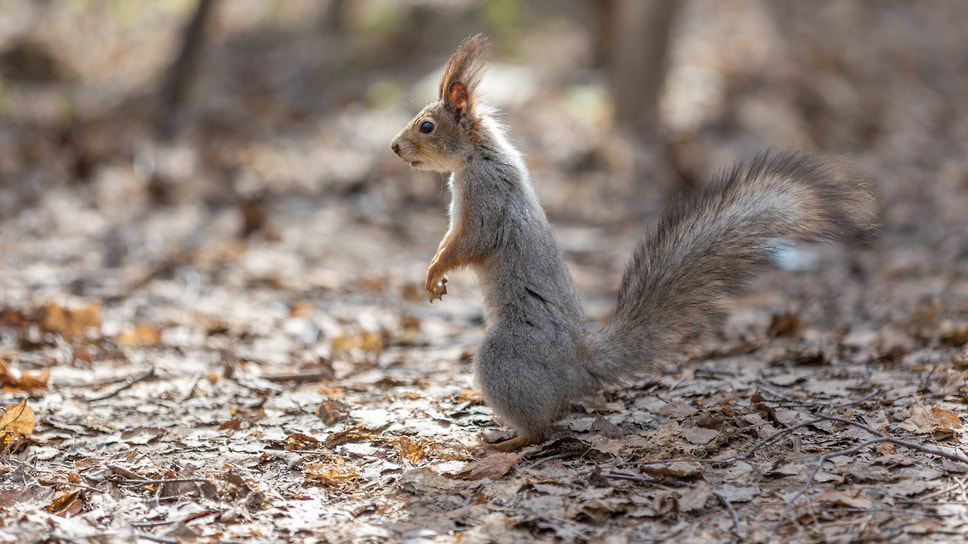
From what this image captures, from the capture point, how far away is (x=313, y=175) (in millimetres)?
10570

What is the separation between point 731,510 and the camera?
11.1ft

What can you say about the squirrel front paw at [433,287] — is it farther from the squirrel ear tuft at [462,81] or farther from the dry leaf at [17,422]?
the dry leaf at [17,422]

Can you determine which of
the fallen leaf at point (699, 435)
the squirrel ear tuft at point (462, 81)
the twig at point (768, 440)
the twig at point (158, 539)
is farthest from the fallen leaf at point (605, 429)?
the twig at point (158, 539)

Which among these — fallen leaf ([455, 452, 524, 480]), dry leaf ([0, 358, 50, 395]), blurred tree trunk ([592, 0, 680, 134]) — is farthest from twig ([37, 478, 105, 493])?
blurred tree trunk ([592, 0, 680, 134])

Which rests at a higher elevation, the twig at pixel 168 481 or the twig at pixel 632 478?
the twig at pixel 632 478

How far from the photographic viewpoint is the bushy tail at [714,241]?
3.90m

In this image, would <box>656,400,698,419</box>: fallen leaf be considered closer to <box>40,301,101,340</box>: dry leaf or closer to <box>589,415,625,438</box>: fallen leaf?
<box>589,415,625,438</box>: fallen leaf

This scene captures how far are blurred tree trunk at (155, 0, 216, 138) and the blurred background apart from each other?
0.03 m

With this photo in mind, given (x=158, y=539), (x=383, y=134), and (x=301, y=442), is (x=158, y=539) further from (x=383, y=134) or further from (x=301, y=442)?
(x=383, y=134)

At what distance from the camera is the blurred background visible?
7.42 m

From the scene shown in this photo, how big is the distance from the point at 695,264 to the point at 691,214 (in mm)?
257

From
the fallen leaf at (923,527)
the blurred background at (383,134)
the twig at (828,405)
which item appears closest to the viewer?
the fallen leaf at (923,527)

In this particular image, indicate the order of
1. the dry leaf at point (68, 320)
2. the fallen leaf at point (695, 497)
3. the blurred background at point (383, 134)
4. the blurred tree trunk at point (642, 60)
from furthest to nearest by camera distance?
the blurred tree trunk at point (642, 60), the blurred background at point (383, 134), the dry leaf at point (68, 320), the fallen leaf at point (695, 497)

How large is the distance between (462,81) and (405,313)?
9.00 feet
